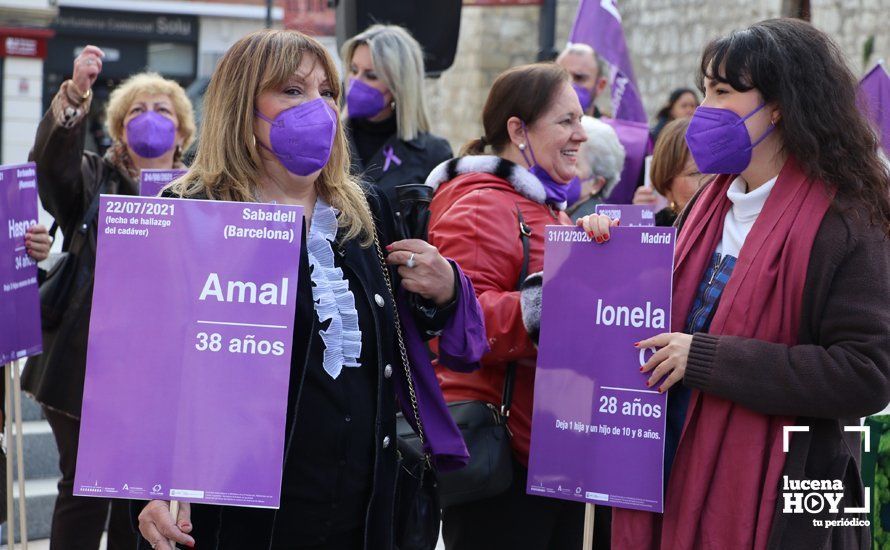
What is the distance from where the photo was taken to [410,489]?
3057 mm

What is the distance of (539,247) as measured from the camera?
3.89 metres

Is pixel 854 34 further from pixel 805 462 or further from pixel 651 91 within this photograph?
pixel 805 462

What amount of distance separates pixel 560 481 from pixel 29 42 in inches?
855

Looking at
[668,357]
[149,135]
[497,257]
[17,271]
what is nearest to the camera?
[668,357]

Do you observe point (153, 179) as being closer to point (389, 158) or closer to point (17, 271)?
point (17, 271)

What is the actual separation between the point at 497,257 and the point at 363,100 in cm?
212

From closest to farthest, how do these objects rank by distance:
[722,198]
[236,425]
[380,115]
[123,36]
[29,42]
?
[236,425] → [722,198] → [380,115] → [29,42] → [123,36]

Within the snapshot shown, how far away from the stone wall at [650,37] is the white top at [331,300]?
1.44m

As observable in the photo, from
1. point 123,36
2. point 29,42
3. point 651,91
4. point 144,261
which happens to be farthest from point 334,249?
point 123,36

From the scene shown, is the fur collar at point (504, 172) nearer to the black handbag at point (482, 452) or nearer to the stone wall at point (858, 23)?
the black handbag at point (482, 452)

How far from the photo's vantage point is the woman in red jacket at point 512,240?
376cm

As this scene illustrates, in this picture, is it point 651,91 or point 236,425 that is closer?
point 236,425

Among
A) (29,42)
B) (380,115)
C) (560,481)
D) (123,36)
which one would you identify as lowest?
(560,481)

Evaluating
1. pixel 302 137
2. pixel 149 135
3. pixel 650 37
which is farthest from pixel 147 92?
pixel 650 37
